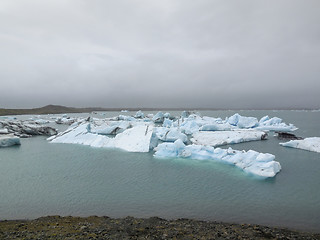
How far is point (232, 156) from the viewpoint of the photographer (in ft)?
40.2

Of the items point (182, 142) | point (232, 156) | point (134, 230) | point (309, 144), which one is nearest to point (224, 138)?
point (309, 144)

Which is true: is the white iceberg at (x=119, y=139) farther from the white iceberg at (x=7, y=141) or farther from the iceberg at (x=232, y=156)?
the white iceberg at (x=7, y=141)

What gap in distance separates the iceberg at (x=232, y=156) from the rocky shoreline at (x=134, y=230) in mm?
5406

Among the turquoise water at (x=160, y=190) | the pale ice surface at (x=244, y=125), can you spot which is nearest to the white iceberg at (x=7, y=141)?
the turquoise water at (x=160, y=190)

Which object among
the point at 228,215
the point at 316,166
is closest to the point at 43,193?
the point at 228,215

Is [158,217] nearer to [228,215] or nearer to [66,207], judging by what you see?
[228,215]

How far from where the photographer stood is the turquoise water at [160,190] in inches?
250

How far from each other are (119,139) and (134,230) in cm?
1346

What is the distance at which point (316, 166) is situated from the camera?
39.0 feet

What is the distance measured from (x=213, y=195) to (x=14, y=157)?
14015mm

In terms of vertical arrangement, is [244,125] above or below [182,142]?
below

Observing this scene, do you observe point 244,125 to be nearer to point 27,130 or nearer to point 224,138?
point 224,138

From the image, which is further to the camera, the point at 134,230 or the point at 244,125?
the point at 244,125

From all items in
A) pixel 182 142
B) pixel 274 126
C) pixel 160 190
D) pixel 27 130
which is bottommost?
pixel 274 126
